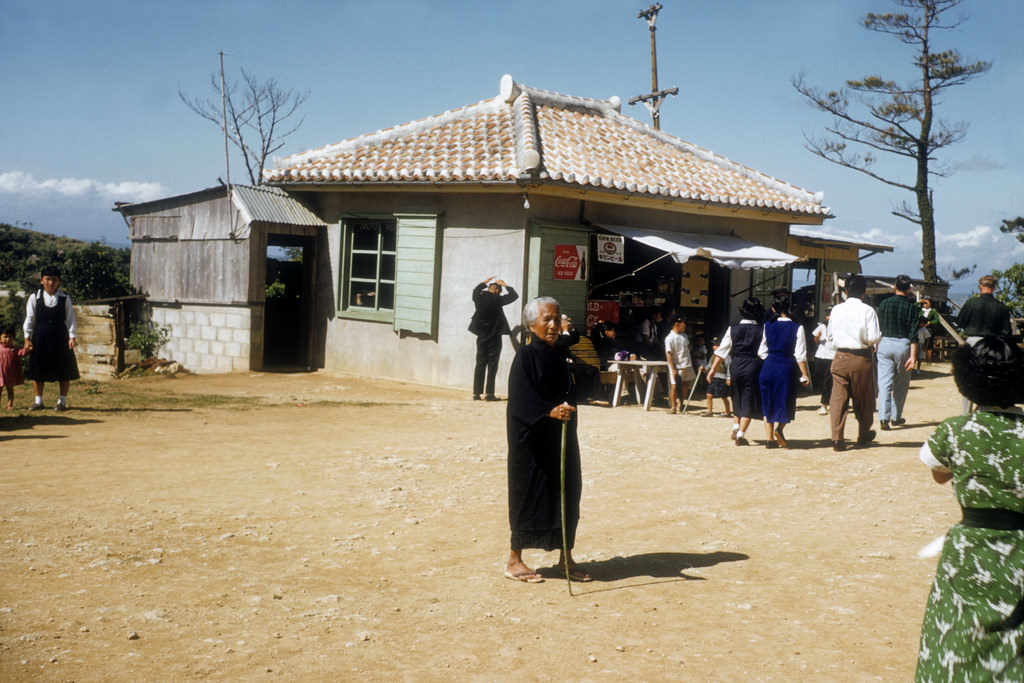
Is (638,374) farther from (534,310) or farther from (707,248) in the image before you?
(534,310)

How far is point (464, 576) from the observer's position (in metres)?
5.36

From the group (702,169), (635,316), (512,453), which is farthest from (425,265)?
(512,453)

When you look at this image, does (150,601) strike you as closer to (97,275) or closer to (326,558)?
(326,558)

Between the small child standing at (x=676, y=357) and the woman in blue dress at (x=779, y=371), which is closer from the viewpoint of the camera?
the woman in blue dress at (x=779, y=371)

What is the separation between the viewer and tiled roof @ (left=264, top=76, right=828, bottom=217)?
45.0 ft

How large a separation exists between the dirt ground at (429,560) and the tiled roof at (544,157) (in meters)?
4.93

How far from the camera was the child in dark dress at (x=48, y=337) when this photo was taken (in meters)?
11.2

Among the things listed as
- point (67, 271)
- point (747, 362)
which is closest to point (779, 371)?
point (747, 362)

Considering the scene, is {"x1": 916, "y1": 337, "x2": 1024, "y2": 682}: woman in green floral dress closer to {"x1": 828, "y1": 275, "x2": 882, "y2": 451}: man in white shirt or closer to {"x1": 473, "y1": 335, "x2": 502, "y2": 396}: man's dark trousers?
{"x1": 828, "y1": 275, "x2": 882, "y2": 451}: man in white shirt

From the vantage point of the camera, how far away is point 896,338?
426 inches

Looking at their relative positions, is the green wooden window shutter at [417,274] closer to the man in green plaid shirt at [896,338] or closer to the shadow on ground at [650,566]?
the man in green plaid shirt at [896,338]

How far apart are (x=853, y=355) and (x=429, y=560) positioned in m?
5.58

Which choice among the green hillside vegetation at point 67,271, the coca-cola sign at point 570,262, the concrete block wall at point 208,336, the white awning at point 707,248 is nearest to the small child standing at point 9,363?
the green hillside vegetation at point 67,271

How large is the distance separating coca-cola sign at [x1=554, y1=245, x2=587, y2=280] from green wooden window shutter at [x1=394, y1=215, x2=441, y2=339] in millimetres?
1905
